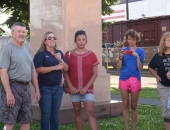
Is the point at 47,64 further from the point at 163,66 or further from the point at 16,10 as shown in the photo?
the point at 16,10

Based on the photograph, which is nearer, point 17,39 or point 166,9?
point 17,39

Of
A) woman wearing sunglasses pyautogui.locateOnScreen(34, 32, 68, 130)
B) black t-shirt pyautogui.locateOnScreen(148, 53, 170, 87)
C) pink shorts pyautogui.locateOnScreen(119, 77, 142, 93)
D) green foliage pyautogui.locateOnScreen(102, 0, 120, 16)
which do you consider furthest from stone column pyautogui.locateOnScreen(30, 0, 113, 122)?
green foliage pyautogui.locateOnScreen(102, 0, 120, 16)

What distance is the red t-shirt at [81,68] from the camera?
5.90 meters

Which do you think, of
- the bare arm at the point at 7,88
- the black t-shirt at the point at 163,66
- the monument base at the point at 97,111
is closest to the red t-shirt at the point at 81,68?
the black t-shirt at the point at 163,66

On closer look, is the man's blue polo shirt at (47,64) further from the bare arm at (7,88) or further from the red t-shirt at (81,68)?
the bare arm at (7,88)

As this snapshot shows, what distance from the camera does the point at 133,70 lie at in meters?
6.51

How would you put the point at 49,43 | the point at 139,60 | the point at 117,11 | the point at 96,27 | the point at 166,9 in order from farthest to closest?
1. the point at 117,11
2. the point at 166,9
3. the point at 96,27
4. the point at 139,60
5. the point at 49,43

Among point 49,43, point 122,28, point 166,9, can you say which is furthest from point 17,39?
point 166,9

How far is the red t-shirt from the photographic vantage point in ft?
19.4

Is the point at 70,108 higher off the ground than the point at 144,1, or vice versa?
the point at 144,1

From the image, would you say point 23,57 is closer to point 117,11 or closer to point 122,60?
point 122,60

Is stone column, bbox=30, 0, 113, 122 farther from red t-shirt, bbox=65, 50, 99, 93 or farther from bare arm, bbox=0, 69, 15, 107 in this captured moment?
bare arm, bbox=0, 69, 15, 107

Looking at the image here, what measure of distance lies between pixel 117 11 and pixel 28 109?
59.7 m

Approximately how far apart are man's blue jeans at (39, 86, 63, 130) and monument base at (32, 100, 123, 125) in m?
1.49
